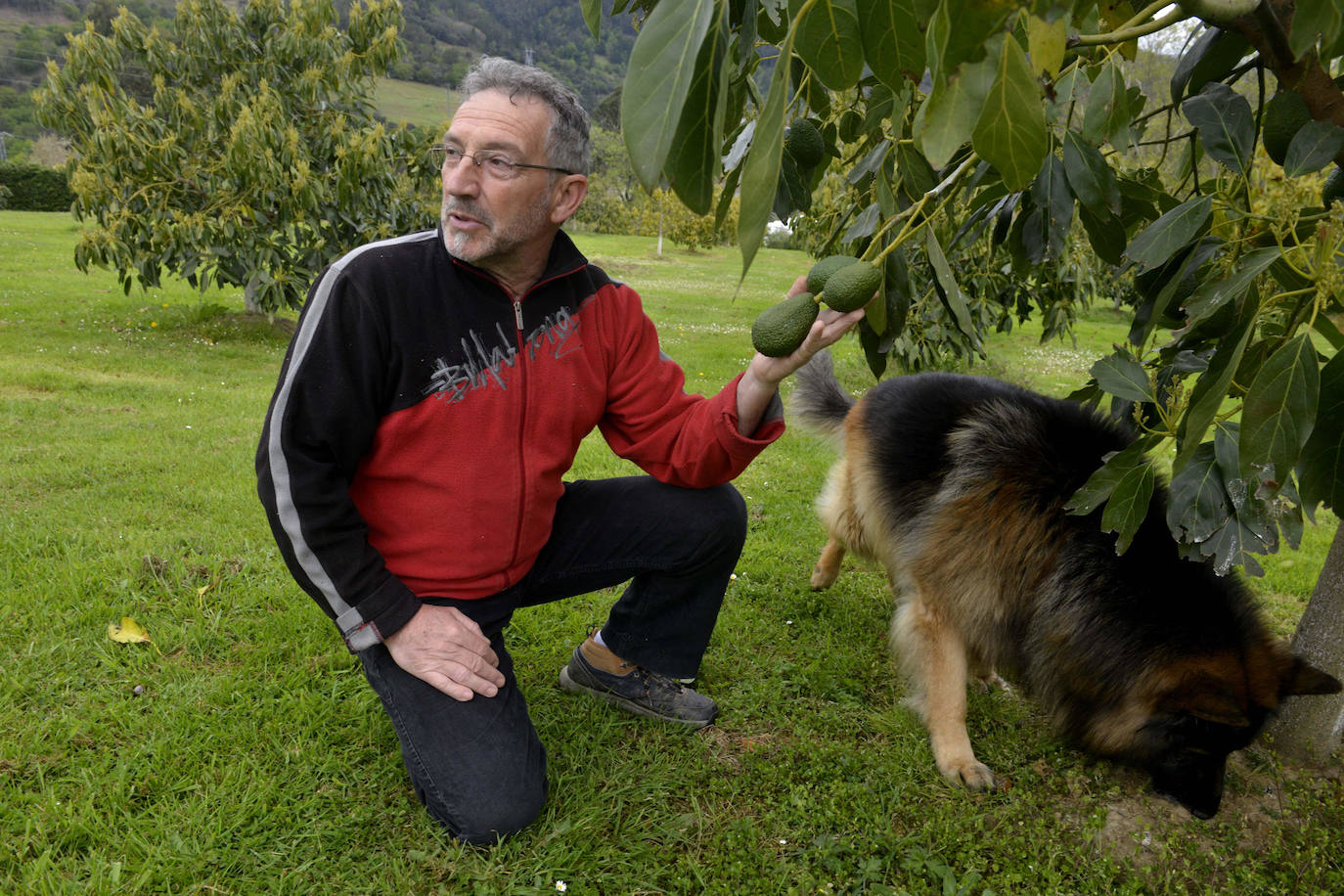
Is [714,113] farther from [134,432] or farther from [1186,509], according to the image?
[134,432]

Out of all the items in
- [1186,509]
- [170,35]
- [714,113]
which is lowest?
[1186,509]

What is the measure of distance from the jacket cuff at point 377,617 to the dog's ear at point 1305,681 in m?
2.44

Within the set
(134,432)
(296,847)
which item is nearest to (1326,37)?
(296,847)

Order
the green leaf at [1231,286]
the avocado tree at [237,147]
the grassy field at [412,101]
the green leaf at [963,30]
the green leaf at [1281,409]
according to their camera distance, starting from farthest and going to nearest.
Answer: the grassy field at [412,101] → the avocado tree at [237,147] → the green leaf at [1231,286] → the green leaf at [1281,409] → the green leaf at [963,30]

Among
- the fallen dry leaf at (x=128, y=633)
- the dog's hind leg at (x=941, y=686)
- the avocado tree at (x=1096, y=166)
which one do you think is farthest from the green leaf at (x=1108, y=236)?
the fallen dry leaf at (x=128, y=633)

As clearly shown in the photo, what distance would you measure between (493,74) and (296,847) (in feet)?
7.26

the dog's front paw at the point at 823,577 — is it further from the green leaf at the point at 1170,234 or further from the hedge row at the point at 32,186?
the hedge row at the point at 32,186

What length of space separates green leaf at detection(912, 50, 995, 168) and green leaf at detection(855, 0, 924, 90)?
0.11 meters

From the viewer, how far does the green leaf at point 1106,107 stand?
51.0 inches

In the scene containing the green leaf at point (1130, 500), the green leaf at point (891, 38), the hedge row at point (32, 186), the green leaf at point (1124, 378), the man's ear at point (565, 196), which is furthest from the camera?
the hedge row at point (32, 186)

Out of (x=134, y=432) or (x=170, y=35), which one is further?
(x=170, y=35)

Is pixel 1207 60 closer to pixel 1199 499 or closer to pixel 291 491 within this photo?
pixel 1199 499

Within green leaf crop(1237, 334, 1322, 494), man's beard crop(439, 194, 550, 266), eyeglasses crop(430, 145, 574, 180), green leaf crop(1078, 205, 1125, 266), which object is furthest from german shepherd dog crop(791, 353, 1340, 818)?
eyeglasses crop(430, 145, 574, 180)

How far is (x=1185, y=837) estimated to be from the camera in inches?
91.4
